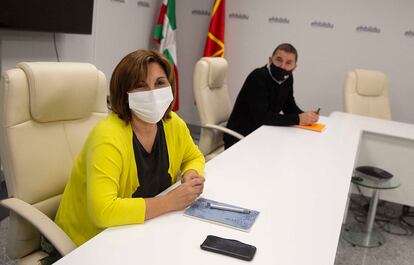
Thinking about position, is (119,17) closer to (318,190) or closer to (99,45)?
(99,45)

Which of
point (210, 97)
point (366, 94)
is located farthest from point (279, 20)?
point (210, 97)

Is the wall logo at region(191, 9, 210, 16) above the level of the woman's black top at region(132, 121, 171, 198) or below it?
above

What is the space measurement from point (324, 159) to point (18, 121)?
4.75 feet

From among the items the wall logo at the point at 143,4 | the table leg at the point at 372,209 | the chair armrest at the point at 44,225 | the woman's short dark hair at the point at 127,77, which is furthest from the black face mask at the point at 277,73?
the wall logo at the point at 143,4

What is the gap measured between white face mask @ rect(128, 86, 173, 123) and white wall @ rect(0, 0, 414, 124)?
95.8 inches

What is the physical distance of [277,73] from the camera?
281 cm

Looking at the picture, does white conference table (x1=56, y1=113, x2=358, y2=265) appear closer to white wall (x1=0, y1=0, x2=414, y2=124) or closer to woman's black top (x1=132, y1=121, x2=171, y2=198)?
woman's black top (x1=132, y1=121, x2=171, y2=198)

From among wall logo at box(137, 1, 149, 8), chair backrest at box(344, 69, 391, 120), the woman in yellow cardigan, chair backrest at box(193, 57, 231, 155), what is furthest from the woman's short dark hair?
wall logo at box(137, 1, 149, 8)

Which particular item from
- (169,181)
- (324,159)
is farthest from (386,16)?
(169,181)

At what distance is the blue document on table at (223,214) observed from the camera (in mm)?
1226

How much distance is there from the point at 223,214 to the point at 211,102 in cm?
159

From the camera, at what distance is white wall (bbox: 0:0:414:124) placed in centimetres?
398

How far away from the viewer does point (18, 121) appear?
1388 millimetres

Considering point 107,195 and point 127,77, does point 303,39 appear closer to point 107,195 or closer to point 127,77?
point 127,77
